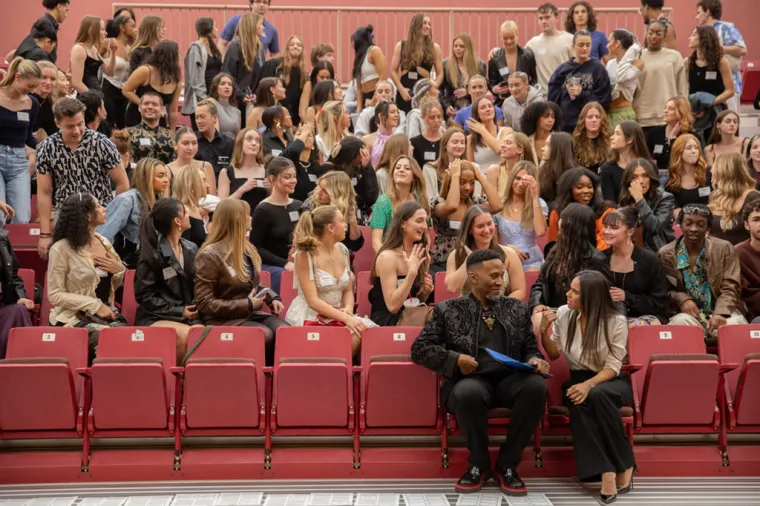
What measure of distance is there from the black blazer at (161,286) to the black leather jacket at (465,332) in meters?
1.27

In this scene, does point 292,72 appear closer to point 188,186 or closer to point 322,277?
point 188,186

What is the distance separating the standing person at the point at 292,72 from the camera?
837cm

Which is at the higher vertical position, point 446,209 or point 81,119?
point 81,119

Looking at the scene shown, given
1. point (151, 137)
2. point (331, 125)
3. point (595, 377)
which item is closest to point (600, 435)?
point (595, 377)

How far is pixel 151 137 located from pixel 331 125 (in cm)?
121

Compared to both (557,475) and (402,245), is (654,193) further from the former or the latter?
(557,475)

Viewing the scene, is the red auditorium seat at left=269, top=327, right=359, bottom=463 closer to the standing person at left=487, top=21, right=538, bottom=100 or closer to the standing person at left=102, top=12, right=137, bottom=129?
the standing person at left=102, top=12, right=137, bottom=129

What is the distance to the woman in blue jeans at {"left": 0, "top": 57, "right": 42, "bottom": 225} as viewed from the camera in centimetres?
604

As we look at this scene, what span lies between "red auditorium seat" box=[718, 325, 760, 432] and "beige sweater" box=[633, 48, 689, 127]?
3420mm

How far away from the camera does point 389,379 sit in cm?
441

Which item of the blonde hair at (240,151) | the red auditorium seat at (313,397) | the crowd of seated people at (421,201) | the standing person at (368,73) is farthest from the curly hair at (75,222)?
the standing person at (368,73)

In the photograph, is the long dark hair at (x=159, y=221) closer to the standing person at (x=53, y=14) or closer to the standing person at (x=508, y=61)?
the standing person at (x=53, y=14)

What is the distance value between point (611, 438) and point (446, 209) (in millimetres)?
1982

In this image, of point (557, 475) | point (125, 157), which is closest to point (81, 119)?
point (125, 157)
